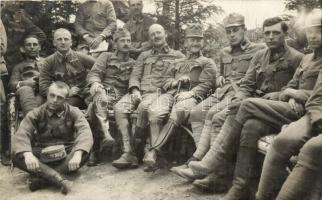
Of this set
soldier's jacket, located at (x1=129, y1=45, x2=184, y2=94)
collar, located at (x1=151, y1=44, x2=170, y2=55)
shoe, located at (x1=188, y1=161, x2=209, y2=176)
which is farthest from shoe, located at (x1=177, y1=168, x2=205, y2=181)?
collar, located at (x1=151, y1=44, x2=170, y2=55)

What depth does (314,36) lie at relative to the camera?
146 inches

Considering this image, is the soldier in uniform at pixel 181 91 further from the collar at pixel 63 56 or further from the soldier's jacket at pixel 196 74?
the collar at pixel 63 56

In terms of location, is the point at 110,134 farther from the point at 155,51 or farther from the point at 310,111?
the point at 310,111

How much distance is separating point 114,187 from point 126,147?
0.67 m

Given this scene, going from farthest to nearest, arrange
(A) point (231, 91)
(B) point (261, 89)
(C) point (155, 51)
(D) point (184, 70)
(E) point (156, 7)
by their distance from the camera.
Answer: (E) point (156, 7), (C) point (155, 51), (D) point (184, 70), (A) point (231, 91), (B) point (261, 89)

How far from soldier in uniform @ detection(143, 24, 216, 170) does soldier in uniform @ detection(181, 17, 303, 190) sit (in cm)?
65

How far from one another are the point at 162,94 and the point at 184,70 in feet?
1.38

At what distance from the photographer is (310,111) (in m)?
3.49

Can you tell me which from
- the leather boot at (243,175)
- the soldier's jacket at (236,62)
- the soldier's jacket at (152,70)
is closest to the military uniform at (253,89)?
the leather boot at (243,175)

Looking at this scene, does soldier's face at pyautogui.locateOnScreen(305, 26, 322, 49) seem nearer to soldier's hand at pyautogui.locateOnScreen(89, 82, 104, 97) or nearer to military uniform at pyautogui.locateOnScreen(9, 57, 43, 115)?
soldier's hand at pyautogui.locateOnScreen(89, 82, 104, 97)

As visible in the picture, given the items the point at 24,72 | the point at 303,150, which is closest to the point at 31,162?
the point at 24,72

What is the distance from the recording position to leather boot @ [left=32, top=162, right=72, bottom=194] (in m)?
4.84

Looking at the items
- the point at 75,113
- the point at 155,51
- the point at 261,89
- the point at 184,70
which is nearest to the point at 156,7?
the point at 155,51

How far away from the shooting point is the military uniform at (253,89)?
423cm
